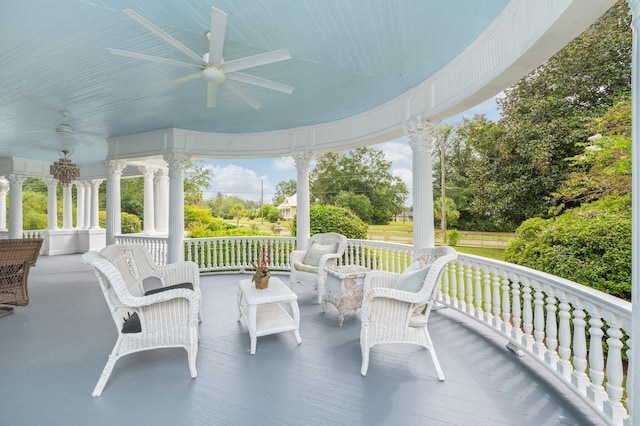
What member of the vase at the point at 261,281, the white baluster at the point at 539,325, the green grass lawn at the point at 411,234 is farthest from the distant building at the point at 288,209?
the white baluster at the point at 539,325

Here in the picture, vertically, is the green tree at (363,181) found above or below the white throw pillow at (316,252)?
above

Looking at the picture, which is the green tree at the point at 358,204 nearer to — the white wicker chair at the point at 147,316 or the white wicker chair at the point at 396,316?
the white wicker chair at the point at 396,316

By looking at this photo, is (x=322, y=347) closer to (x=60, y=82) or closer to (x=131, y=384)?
(x=131, y=384)

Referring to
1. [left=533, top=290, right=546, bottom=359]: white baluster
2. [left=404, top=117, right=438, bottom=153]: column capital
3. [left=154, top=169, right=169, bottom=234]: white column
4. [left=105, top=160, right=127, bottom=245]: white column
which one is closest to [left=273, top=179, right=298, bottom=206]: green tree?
[left=154, top=169, right=169, bottom=234]: white column

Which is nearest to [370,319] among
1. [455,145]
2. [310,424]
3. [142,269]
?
[310,424]

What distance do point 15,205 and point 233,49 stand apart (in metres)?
10.8

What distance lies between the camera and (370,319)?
2.57 meters

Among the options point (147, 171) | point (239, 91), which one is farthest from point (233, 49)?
point (147, 171)

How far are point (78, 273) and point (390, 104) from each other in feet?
25.4

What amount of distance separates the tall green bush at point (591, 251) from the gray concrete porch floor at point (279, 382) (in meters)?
1.15

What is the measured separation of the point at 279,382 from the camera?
92.9 inches

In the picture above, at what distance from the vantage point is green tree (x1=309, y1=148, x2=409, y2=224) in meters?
17.3

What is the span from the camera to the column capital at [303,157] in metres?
6.14

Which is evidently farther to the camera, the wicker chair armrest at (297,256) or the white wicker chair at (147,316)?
the wicker chair armrest at (297,256)
